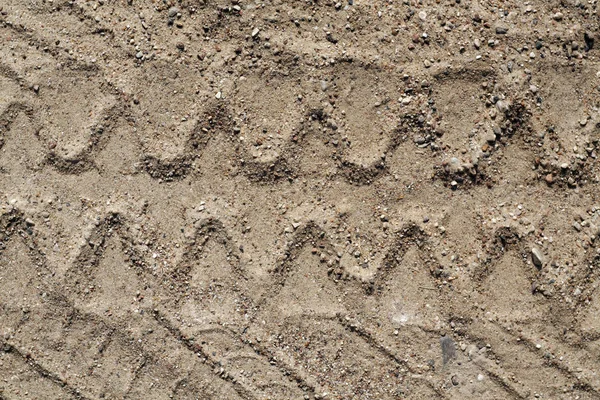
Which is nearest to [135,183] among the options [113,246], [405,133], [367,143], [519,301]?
[113,246]

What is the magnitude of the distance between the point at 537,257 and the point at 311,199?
0.68 metres

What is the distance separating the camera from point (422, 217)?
178 centimetres

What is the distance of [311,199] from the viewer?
1789mm

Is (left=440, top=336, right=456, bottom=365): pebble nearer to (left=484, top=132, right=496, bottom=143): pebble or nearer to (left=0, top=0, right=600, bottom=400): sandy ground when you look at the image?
(left=0, top=0, right=600, bottom=400): sandy ground

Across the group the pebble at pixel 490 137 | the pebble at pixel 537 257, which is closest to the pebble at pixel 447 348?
the pebble at pixel 537 257

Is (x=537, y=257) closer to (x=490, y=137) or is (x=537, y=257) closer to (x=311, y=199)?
(x=490, y=137)

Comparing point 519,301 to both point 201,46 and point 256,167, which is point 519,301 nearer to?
point 256,167

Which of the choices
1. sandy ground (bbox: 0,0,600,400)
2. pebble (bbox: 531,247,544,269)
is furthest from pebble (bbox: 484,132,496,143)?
pebble (bbox: 531,247,544,269)

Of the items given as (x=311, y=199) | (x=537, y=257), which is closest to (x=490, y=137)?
(x=537, y=257)

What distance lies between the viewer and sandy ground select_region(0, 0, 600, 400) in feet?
5.80

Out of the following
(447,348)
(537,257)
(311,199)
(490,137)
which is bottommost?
(447,348)

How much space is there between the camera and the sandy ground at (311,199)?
1.77 metres

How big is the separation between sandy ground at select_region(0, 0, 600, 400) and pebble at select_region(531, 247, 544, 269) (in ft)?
0.05

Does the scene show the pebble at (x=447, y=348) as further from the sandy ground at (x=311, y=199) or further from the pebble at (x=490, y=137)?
the pebble at (x=490, y=137)
